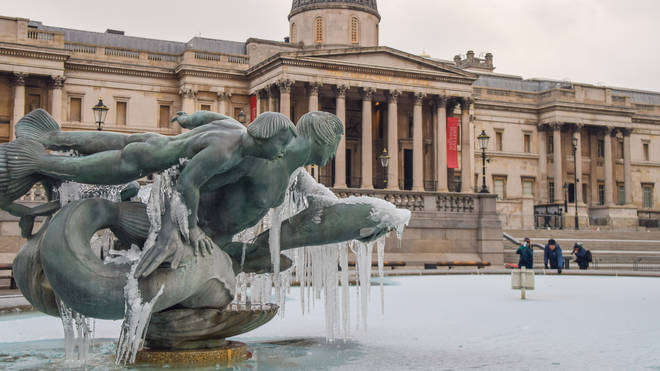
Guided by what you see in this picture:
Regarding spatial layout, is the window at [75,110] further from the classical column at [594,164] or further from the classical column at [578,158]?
the classical column at [594,164]

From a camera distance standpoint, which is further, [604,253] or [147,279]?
[604,253]

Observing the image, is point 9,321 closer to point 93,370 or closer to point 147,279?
point 93,370

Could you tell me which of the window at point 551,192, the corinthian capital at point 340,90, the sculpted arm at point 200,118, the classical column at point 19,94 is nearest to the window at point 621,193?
the window at point 551,192

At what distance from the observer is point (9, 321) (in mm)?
10422

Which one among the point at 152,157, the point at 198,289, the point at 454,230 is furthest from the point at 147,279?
the point at 454,230

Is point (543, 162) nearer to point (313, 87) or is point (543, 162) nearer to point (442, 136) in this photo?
point (442, 136)

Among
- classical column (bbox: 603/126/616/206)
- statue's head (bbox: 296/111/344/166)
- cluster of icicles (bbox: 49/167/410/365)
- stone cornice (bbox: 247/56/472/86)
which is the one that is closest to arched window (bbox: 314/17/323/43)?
stone cornice (bbox: 247/56/472/86)

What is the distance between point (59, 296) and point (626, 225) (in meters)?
68.1

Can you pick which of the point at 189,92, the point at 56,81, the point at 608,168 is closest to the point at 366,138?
the point at 189,92

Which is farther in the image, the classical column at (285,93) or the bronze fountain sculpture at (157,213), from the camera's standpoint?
the classical column at (285,93)

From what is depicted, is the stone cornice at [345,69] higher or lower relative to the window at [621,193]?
higher

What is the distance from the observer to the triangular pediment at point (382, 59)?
5203 centimetres

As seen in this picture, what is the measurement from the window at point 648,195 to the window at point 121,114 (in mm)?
52577

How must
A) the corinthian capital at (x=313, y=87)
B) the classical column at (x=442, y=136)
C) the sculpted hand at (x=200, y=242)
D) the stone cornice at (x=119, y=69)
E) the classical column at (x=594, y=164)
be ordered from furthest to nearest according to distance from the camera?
the classical column at (x=594, y=164)
the classical column at (x=442, y=136)
the stone cornice at (x=119, y=69)
the corinthian capital at (x=313, y=87)
the sculpted hand at (x=200, y=242)
